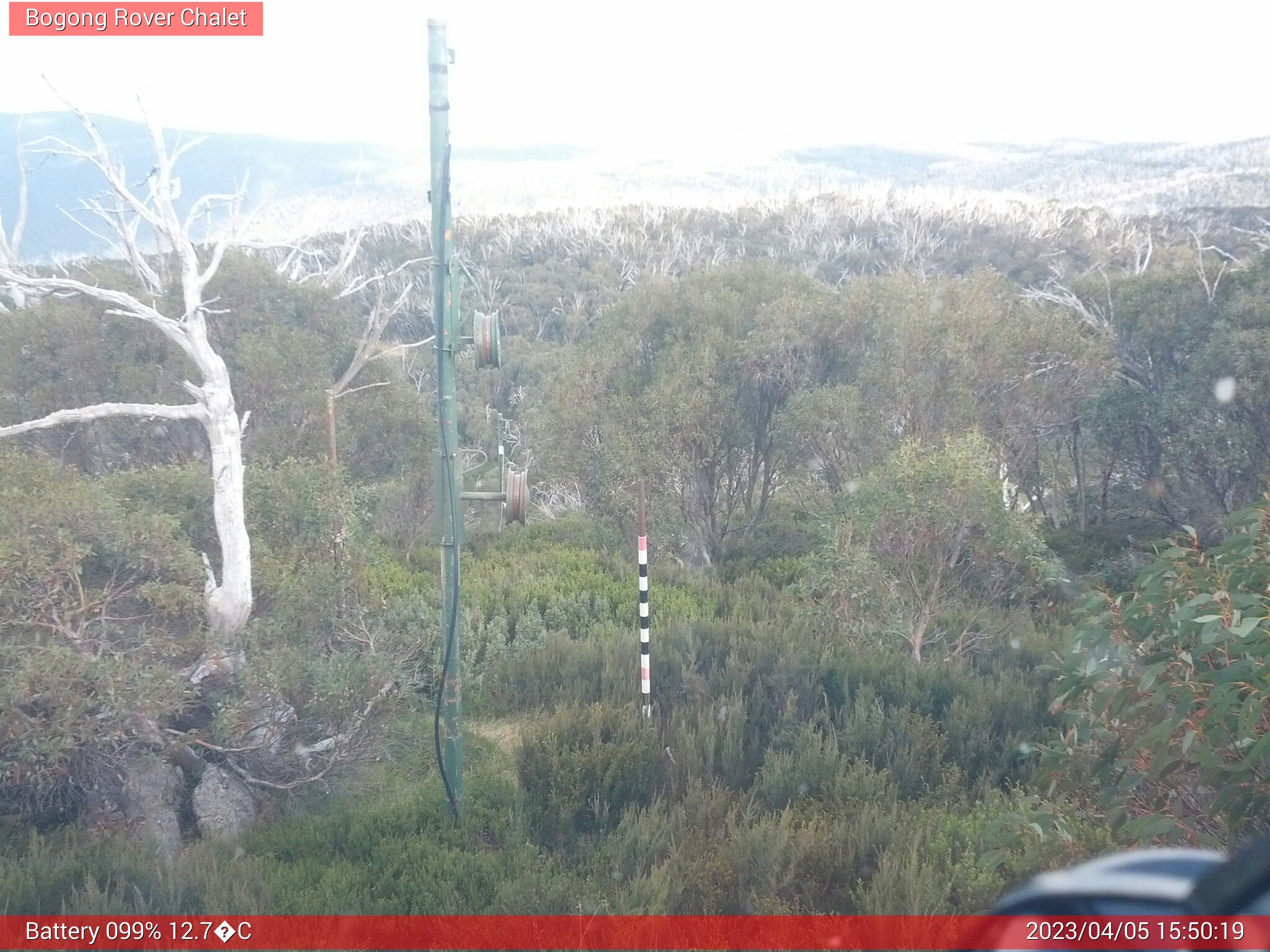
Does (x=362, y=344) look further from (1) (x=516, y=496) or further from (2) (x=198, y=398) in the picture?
(1) (x=516, y=496)

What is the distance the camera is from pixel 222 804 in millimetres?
6129

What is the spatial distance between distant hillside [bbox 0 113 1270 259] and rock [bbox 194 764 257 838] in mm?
15162

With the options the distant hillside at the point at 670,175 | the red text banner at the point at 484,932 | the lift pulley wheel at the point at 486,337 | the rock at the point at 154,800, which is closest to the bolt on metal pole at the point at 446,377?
the lift pulley wheel at the point at 486,337

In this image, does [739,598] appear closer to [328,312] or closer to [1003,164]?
[328,312]

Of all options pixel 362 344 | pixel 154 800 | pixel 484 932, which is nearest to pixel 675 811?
pixel 484 932

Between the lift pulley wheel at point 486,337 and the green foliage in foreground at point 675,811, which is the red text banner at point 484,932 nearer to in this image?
the green foliage in foreground at point 675,811

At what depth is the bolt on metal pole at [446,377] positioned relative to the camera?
5156mm

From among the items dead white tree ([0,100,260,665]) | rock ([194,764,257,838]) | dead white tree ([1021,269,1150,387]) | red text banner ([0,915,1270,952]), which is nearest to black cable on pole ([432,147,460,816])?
red text banner ([0,915,1270,952])

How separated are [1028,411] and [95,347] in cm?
1549

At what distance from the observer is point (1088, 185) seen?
57406 millimetres

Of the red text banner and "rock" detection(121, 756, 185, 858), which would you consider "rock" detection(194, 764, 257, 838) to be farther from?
the red text banner

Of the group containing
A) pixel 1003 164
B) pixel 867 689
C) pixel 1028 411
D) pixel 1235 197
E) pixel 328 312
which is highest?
pixel 1003 164

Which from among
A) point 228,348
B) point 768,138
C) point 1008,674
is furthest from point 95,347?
point 768,138

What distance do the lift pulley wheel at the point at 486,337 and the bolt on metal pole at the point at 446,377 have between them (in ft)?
0.50
